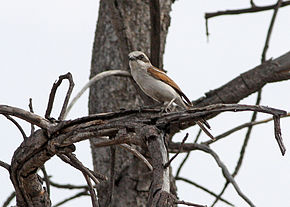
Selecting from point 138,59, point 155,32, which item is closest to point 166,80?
point 138,59

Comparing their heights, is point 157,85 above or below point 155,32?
below

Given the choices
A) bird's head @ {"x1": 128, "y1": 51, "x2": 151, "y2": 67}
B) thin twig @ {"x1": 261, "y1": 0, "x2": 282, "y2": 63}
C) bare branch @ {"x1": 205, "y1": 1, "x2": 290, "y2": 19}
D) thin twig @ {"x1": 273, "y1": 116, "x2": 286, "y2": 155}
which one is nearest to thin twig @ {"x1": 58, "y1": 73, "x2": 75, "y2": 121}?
thin twig @ {"x1": 273, "y1": 116, "x2": 286, "y2": 155}

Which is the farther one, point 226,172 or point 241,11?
point 241,11

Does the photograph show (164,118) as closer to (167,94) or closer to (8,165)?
(8,165)

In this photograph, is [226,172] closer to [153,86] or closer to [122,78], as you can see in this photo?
[153,86]

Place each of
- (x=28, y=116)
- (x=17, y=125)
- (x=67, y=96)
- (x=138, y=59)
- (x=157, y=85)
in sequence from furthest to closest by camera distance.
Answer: (x=138, y=59) < (x=157, y=85) < (x=67, y=96) < (x=17, y=125) < (x=28, y=116)

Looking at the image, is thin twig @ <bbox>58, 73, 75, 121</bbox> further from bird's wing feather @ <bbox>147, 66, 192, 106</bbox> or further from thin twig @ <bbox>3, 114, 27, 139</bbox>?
bird's wing feather @ <bbox>147, 66, 192, 106</bbox>

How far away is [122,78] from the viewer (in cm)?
698

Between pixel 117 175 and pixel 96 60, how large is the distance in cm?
155

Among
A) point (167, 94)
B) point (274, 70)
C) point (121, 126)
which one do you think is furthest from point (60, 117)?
point (274, 70)

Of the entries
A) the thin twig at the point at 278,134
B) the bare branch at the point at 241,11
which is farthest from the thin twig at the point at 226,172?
the thin twig at the point at 278,134

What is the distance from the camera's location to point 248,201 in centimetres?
509

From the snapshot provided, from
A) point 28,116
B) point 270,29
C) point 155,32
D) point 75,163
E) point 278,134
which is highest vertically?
point 270,29

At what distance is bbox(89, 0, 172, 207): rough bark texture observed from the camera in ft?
20.9
